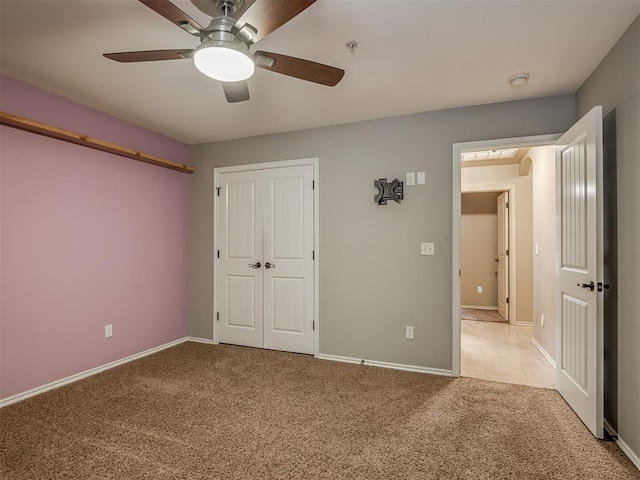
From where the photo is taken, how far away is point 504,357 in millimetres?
3760

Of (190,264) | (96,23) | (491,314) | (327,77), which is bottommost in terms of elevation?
(491,314)

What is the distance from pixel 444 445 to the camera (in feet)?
6.77

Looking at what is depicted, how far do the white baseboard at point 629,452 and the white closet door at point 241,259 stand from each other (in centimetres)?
311

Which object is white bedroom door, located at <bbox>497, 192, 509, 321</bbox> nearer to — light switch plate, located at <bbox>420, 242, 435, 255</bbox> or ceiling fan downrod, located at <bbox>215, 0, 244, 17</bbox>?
light switch plate, located at <bbox>420, 242, 435, 255</bbox>

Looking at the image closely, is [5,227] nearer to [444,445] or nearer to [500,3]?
[444,445]

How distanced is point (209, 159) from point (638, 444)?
4.45 metres

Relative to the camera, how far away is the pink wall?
8.63 ft

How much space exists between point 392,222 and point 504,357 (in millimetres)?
1959

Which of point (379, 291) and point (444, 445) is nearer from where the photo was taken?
point (444, 445)

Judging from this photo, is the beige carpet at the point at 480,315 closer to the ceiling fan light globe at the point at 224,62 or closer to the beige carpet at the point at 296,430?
the beige carpet at the point at 296,430

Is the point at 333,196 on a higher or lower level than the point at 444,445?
higher

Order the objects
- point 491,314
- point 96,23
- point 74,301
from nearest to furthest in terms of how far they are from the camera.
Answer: point 96,23
point 74,301
point 491,314

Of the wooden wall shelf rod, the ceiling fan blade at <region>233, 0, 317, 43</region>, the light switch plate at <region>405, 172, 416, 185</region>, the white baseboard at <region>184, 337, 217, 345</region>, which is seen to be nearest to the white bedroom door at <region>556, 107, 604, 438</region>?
the light switch plate at <region>405, 172, 416, 185</region>

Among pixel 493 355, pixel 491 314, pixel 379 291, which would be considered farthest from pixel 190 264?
pixel 491 314
